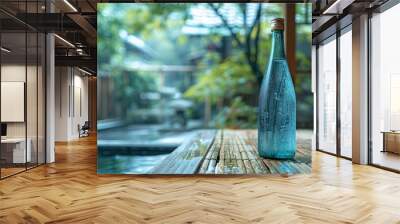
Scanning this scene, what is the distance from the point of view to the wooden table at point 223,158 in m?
4.70

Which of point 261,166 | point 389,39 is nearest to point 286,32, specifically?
point 261,166

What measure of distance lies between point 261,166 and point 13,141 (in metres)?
3.62

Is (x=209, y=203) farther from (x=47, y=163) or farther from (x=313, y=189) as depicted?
(x=47, y=163)

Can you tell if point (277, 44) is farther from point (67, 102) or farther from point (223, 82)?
point (67, 102)

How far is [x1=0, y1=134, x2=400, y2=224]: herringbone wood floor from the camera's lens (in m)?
3.28

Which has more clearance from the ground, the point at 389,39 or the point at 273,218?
the point at 389,39

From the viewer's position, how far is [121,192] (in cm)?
434

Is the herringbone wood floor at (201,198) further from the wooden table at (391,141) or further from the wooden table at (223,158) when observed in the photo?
the wooden table at (391,141)

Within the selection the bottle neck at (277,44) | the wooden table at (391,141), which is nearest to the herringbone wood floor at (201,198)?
the wooden table at (391,141)

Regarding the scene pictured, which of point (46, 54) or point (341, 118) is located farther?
point (341, 118)

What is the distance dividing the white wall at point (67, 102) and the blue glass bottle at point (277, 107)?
945cm

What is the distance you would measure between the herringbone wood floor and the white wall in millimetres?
7146

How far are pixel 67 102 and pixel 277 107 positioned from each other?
31.6 ft

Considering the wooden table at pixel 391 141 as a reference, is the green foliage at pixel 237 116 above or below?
above
